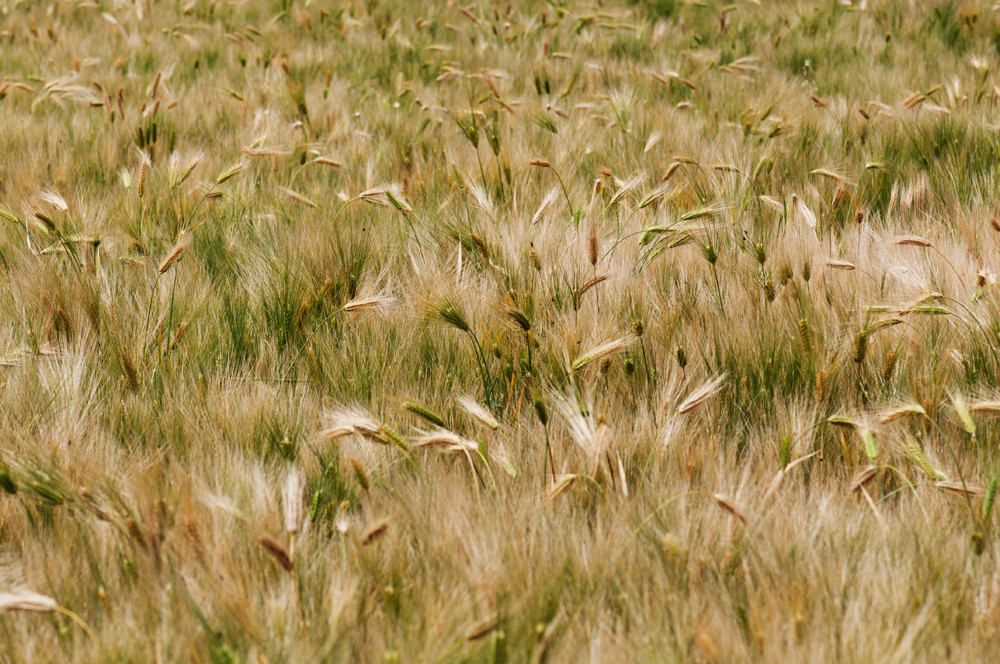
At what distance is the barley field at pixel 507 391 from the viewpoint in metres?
1.05

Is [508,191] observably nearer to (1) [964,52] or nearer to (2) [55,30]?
(1) [964,52]

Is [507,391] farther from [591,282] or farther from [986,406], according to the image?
[986,406]

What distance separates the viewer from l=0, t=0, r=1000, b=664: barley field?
3.44 feet

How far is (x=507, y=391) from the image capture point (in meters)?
1.64

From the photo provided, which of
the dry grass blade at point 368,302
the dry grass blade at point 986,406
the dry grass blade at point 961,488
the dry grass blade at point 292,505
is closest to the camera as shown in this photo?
the dry grass blade at point 292,505

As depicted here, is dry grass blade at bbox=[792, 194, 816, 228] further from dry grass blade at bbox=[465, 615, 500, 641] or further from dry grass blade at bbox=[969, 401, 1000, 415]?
dry grass blade at bbox=[465, 615, 500, 641]

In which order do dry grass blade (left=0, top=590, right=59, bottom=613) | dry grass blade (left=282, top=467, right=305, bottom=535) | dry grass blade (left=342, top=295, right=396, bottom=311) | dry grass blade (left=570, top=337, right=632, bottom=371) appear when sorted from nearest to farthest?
1. dry grass blade (left=0, top=590, right=59, bottom=613)
2. dry grass blade (left=282, top=467, right=305, bottom=535)
3. dry grass blade (left=570, top=337, right=632, bottom=371)
4. dry grass blade (left=342, top=295, right=396, bottom=311)

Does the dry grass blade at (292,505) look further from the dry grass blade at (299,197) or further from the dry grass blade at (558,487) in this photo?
the dry grass blade at (299,197)

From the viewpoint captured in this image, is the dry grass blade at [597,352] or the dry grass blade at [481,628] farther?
the dry grass blade at [597,352]

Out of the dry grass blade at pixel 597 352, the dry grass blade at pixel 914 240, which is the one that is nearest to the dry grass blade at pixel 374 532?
the dry grass blade at pixel 597 352

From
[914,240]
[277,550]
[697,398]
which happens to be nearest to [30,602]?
[277,550]

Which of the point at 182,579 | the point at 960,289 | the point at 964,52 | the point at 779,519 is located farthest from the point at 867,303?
the point at 964,52

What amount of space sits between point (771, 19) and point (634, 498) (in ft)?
15.6

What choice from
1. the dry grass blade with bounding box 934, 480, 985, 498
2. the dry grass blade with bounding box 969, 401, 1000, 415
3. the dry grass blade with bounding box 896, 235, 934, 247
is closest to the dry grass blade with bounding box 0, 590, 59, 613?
the dry grass blade with bounding box 934, 480, 985, 498
